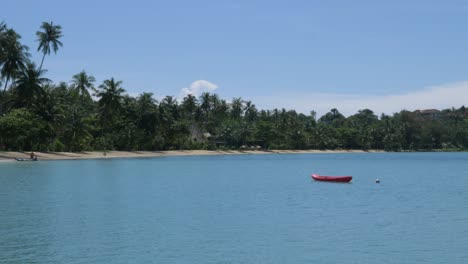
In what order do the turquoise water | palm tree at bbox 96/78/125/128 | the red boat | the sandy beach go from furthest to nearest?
palm tree at bbox 96/78/125/128 → the sandy beach → the red boat → the turquoise water

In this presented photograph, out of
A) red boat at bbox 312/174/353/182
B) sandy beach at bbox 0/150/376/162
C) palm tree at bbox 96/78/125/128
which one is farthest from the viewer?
palm tree at bbox 96/78/125/128

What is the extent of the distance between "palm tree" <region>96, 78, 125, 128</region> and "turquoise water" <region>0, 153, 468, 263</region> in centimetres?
6405

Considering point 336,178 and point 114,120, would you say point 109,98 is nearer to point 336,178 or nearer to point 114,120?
point 114,120

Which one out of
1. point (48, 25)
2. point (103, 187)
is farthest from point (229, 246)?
point (48, 25)

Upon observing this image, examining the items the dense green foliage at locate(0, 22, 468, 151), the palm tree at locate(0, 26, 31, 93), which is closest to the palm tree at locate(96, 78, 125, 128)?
the dense green foliage at locate(0, 22, 468, 151)

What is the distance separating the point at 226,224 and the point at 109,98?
294 ft

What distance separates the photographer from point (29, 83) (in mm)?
89500

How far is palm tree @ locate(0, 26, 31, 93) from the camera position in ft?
284

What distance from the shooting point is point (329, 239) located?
24.6m

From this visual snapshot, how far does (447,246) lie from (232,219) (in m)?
11.6

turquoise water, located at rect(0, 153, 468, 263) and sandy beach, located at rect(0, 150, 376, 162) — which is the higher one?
sandy beach, located at rect(0, 150, 376, 162)

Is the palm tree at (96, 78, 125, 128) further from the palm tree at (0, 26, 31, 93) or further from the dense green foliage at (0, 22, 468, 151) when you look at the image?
the palm tree at (0, 26, 31, 93)

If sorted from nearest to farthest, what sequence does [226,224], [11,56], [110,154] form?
1. [226,224]
2. [11,56]
3. [110,154]

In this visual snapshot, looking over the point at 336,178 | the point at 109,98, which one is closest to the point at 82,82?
the point at 109,98
